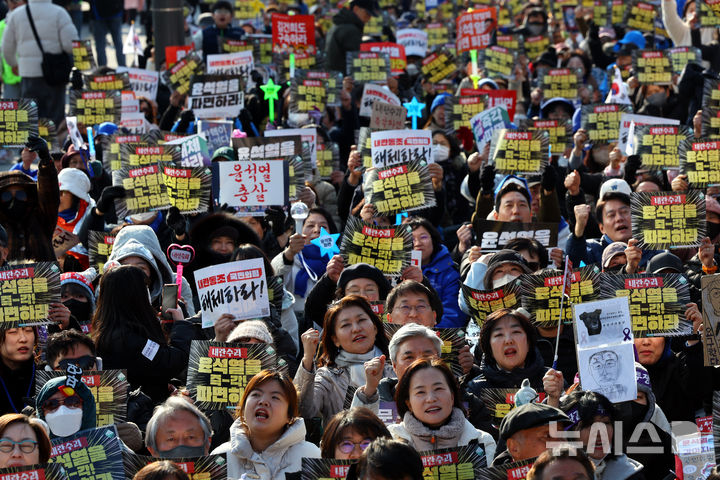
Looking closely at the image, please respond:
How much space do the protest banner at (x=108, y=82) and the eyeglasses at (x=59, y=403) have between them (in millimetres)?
8257

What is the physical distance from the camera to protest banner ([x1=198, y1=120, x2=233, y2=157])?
12227mm

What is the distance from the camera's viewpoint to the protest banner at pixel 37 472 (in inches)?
189

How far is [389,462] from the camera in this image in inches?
185

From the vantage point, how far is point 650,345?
7.30m

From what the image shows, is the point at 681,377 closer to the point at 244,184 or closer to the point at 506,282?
the point at 506,282

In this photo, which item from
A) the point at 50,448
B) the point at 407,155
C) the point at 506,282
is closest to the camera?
the point at 50,448

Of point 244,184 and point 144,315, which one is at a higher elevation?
point 244,184

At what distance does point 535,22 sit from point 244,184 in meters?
9.55

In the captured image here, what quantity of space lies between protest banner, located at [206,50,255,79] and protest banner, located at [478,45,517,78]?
8.81ft

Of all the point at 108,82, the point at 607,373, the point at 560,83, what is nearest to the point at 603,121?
the point at 560,83

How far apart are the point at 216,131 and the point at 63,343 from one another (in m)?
6.02

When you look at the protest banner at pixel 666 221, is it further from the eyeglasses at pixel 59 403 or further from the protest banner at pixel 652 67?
the protest banner at pixel 652 67

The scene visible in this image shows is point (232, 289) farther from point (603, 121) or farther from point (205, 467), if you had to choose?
point (603, 121)

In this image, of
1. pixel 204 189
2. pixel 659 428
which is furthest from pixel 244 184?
pixel 659 428
